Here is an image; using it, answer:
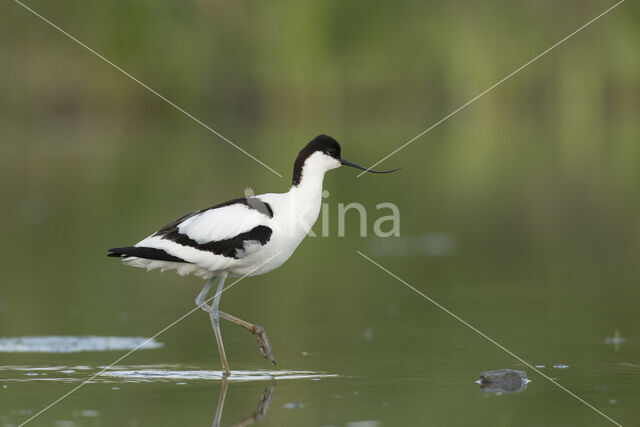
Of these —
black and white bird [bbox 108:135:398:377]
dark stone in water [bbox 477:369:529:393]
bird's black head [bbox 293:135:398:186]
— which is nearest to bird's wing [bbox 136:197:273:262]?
black and white bird [bbox 108:135:398:377]

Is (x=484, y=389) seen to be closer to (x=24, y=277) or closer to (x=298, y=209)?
(x=298, y=209)

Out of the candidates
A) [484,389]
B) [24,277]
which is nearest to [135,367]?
[484,389]

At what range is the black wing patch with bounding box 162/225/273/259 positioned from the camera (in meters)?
7.73

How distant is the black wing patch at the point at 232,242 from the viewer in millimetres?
7727

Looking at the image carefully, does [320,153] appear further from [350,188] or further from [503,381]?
[350,188]

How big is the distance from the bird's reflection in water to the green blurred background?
0.06m

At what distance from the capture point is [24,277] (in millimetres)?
11852

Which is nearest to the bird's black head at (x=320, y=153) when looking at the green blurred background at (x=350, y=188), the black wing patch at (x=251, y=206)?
the black wing patch at (x=251, y=206)

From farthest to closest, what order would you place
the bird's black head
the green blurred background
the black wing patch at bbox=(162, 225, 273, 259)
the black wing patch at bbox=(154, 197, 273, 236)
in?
the bird's black head, the black wing patch at bbox=(154, 197, 273, 236), the black wing patch at bbox=(162, 225, 273, 259), the green blurred background

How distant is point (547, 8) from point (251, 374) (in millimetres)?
31422

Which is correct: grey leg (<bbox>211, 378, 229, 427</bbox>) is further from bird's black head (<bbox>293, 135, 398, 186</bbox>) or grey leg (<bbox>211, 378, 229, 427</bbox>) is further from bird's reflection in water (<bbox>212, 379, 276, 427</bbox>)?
bird's black head (<bbox>293, 135, 398, 186</bbox>)

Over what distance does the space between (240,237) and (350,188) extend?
13.0m

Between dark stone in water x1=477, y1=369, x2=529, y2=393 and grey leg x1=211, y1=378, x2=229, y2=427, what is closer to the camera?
grey leg x1=211, y1=378, x2=229, y2=427

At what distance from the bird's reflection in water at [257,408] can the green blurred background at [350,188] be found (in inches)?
2.4
